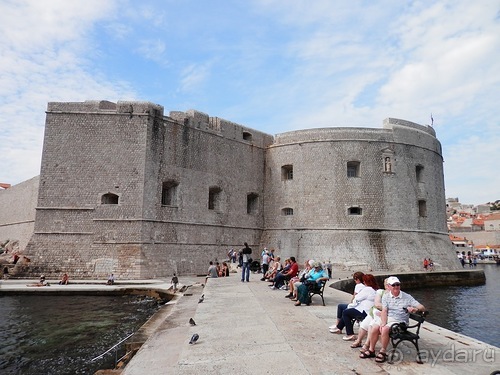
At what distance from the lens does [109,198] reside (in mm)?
16344

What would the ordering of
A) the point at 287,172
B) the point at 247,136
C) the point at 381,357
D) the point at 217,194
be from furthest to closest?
the point at 287,172 → the point at 247,136 → the point at 217,194 → the point at 381,357

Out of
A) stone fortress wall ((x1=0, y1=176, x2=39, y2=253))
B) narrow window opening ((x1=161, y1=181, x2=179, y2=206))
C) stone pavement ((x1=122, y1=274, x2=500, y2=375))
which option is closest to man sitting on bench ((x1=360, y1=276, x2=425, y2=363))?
stone pavement ((x1=122, y1=274, x2=500, y2=375))

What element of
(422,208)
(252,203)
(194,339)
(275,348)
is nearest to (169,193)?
(252,203)

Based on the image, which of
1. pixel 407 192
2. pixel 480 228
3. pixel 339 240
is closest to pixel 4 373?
pixel 339 240

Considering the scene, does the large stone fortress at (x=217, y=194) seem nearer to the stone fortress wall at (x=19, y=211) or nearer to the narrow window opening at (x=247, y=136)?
the narrow window opening at (x=247, y=136)

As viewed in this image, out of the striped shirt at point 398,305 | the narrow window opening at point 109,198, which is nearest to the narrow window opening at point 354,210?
the narrow window opening at point 109,198

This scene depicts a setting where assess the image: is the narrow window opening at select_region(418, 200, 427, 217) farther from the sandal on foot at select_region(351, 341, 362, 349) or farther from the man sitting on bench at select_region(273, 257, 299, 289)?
the sandal on foot at select_region(351, 341, 362, 349)

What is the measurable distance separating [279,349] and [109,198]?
13.9m

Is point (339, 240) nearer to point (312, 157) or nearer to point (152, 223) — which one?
point (312, 157)

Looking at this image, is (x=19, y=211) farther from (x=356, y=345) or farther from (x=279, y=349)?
(x=356, y=345)

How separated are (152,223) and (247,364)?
13.3m

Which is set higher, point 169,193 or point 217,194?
point 217,194

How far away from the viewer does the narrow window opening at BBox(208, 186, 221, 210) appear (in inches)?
770

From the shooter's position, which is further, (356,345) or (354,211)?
(354,211)
